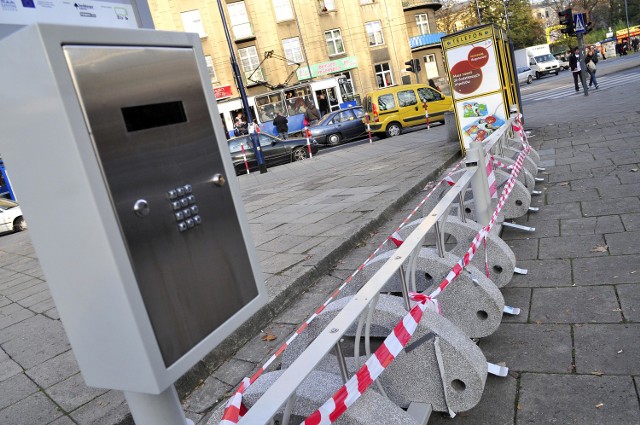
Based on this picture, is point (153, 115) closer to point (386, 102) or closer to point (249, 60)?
point (386, 102)

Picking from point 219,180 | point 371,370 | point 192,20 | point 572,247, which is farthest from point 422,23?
point 219,180

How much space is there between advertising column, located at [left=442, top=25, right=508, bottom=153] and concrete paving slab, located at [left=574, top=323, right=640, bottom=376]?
676 cm

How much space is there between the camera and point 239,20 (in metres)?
34.0

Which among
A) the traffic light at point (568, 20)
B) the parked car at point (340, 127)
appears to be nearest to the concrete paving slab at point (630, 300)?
the parked car at point (340, 127)

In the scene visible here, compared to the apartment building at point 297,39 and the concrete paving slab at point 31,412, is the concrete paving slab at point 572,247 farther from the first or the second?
the apartment building at point 297,39

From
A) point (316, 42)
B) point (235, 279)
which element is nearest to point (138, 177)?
point (235, 279)

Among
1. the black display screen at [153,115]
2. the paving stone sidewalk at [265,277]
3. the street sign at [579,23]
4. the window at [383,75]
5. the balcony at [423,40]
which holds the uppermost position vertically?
the balcony at [423,40]

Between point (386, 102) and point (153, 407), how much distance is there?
59.8ft

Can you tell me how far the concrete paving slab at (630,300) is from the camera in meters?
3.06

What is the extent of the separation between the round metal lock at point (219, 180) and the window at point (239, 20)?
114ft

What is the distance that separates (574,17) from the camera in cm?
1775

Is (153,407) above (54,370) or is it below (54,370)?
above

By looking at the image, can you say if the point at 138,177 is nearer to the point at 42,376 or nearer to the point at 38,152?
the point at 38,152

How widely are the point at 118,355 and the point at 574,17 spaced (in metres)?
20.3
